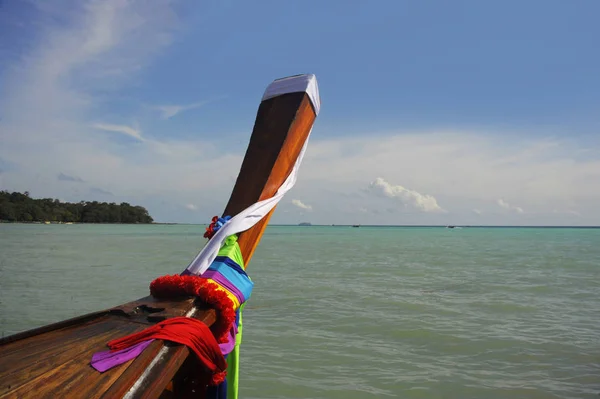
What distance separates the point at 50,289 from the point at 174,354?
1028cm

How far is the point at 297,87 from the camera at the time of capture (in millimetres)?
2643

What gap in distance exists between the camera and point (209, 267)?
206 cm

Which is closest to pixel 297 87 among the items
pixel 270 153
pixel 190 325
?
pixel 270 153

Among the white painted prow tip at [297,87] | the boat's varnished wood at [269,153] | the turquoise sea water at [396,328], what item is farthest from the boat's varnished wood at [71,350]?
the turquoise sea water at [396,328]

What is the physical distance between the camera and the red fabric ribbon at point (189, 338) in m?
1.49

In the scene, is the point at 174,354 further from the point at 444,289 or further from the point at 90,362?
the point at 444,289

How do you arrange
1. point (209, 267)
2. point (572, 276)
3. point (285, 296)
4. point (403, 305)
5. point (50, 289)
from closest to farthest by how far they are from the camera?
point (209, 267) < point (403, 305) < point (285, 296) < point (50, 289) < point (572, 276)

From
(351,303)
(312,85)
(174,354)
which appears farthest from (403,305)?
Result: (174,354)

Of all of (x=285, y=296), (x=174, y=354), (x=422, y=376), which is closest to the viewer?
(x=174, y=354)

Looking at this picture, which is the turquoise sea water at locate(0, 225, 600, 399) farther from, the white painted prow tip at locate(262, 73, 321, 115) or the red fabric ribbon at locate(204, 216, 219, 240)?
the white painted prow tip at locate(262, 73, 321, 115)

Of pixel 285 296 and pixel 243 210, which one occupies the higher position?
pixel 243 210

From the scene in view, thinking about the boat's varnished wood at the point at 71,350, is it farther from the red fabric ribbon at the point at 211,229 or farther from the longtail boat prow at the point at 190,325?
the red fabric ribbon at the point at 211,229

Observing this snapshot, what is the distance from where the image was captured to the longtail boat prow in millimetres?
1310

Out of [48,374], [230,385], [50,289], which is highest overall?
[48,374]
